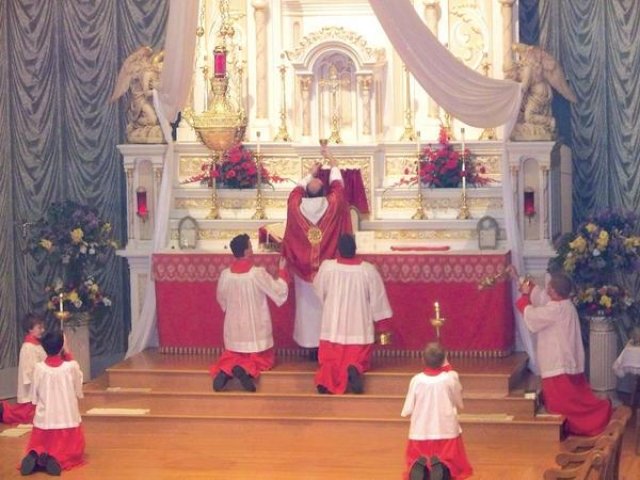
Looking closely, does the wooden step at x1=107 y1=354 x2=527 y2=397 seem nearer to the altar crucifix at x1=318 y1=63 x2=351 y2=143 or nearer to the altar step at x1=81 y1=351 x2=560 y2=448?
the altar step at x1=81 y1=351 x2=560 y2=448

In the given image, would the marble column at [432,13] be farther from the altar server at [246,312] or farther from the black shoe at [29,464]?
the black shoe at [29,464]

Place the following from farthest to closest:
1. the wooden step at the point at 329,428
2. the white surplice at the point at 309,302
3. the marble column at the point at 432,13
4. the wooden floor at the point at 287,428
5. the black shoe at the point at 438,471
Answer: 1. the marble column at the point at 432,13
2. the white surplice at the point at 309,302
3. the wooden step at the point at 329,428
4. the wooden floor at the point at 287,428
5. the black shoe at the point at 438,471

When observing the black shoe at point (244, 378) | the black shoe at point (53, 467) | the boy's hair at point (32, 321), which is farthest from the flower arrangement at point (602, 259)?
the black shoe at point (53, 467)

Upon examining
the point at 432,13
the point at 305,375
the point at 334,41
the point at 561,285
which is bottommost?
the point at 305,375

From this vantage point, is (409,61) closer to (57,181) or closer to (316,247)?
(316,247)

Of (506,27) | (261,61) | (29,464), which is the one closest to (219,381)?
(29,464)

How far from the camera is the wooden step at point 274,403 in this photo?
1518 cm

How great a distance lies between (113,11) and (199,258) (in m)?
4.03

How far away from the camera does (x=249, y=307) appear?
15.8 metres

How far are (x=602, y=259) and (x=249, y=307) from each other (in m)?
3.79

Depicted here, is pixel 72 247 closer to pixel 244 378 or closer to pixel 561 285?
pixel 244 378

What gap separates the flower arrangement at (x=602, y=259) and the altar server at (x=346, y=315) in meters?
2.40


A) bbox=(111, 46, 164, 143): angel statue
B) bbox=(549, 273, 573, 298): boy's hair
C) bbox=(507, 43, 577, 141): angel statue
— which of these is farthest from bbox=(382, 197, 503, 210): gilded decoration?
bbox=(111, 46, 164, 143): angel statue

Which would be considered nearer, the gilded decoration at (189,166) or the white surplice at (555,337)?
the white surplice at (555,337)
